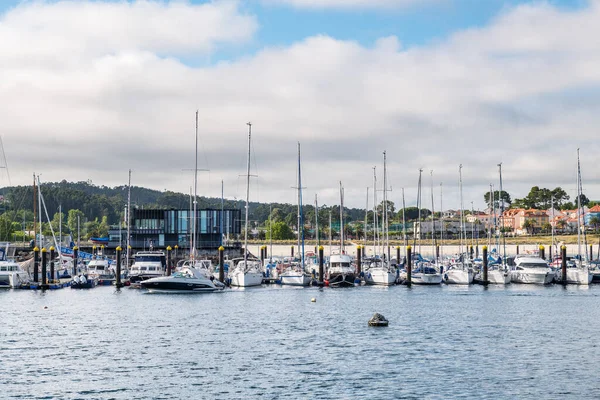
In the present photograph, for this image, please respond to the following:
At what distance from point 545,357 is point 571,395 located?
1079 cm

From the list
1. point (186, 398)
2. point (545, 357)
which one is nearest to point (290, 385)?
point (186, 398)

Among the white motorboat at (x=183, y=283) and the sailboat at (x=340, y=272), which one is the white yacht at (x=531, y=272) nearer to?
the sailboat at (x=340, y=272)

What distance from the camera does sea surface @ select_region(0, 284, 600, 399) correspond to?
1634 inches

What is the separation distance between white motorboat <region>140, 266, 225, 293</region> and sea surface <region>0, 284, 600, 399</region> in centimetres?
424

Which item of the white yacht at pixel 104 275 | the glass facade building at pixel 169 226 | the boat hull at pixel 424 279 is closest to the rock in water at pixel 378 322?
the boat hull at pixel 424 279

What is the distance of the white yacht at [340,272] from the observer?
348 ft

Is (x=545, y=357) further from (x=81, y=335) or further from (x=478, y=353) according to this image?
(x=81, y=335)

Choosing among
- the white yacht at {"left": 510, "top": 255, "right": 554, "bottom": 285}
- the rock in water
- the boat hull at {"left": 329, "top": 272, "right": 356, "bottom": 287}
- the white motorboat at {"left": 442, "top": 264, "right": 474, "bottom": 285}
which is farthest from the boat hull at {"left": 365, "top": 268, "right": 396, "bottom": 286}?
the rock in water

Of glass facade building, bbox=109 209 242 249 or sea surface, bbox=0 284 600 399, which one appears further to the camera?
glass facade building, bbox=109 209 242 249

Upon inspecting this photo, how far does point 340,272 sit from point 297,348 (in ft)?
177

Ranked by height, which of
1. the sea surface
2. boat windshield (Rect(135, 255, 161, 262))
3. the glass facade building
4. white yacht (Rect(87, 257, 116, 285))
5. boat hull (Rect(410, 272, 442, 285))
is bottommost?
the sea surface

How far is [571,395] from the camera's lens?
1556 inches

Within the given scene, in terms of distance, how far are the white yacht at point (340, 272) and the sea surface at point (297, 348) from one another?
15751 mm

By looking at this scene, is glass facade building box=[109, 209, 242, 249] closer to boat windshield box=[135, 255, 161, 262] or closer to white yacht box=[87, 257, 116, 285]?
white yacht box=[87, 257, 116, 285]
